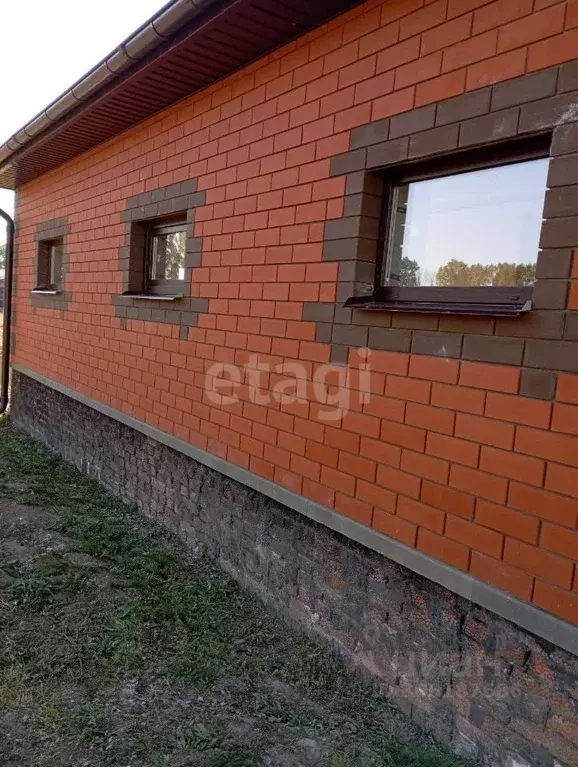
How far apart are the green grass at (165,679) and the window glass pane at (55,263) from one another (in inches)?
189

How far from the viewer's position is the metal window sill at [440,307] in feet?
7.22

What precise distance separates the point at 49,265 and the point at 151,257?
139 inches

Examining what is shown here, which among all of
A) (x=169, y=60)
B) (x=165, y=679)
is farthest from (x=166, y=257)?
(x=165, y=679)

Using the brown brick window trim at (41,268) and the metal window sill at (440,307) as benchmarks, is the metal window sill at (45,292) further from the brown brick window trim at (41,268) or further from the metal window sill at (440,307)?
the metal window sill at (440,307)

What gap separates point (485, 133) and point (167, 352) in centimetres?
310

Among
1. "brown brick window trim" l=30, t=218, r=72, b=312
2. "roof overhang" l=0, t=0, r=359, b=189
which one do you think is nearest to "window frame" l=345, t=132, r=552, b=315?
"roof overhang" l=0, t=0, r=359, b=189

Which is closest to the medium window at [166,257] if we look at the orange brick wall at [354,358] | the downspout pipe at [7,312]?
the orange brick wall at [354,358]

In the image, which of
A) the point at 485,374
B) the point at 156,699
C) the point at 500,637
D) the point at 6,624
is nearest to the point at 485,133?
the point at 485,374

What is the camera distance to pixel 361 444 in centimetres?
288

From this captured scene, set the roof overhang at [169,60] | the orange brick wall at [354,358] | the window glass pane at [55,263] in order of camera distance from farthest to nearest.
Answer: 1. the window glass pane at [55,263]
2. the roof overhang at [169,60]
3. the orange brick wall at [354,358]

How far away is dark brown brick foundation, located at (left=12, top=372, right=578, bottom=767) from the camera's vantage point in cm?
220

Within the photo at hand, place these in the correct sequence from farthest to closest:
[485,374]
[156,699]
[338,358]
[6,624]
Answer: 1. [6,624]
2. [338,358]
3. [156,699]
4. [485,374]

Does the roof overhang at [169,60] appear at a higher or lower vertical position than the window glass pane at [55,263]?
higher

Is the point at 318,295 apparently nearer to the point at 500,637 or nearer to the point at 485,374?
the point at 485,374
